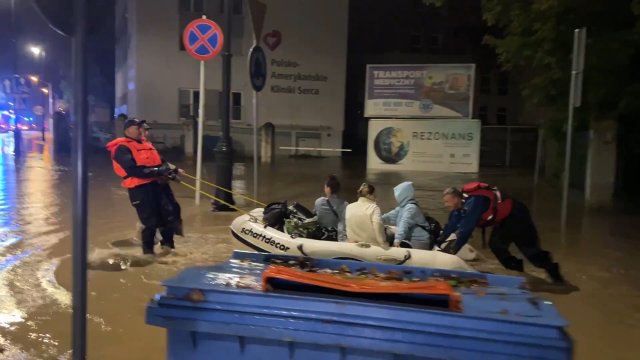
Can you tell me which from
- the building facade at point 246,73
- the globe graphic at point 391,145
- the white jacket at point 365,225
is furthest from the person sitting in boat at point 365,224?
the building facade at point 246,73

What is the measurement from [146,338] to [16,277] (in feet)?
7.87

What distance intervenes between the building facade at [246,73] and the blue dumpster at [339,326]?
996 inches

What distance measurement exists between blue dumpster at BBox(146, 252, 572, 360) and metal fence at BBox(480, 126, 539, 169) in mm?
21999

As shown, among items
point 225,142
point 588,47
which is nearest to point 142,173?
point 225,142

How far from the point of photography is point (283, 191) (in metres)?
13.6

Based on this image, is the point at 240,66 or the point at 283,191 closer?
the point at 283,191

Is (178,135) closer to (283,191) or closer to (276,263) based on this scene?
(283,191)

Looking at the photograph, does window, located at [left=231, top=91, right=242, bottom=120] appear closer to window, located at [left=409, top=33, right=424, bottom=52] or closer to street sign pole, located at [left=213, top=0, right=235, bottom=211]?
window, located at [left=409, top=33, right=424, bottom=52]

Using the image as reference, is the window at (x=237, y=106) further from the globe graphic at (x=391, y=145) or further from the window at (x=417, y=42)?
the window at (x=417, y=42)

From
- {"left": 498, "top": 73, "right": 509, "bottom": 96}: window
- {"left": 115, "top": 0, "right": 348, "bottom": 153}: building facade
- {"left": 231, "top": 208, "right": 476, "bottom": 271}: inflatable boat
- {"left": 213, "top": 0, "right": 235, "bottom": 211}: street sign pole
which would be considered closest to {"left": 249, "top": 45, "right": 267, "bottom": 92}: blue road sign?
{"left": 213, "top": 0, "right": 235, "bottom": 211}: street sign pole

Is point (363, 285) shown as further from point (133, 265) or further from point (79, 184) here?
point (133, 265)

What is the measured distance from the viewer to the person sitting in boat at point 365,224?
6266 millimetres

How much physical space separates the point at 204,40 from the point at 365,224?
4.95 m

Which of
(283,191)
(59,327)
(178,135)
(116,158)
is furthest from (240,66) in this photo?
(59,327)
